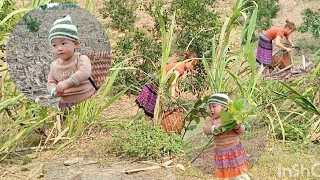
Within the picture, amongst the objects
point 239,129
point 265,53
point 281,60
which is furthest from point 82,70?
point 281,60

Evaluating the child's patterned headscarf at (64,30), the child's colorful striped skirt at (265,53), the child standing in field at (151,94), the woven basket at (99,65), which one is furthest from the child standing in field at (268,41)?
the child's patterned headscarf at (64,30)

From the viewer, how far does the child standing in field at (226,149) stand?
190 cm

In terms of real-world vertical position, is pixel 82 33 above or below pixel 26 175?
above

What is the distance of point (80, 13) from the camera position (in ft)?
6.86

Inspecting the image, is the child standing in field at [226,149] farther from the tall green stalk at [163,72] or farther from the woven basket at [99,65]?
the tall green stalk at [163,72]

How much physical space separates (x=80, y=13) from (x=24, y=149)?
7.59 feet

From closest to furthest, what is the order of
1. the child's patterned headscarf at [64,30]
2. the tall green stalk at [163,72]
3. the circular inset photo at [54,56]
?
the child's patterned headscarf at [64,30], the circular inset photo at [54,56], the tall green stalk at [163,72]

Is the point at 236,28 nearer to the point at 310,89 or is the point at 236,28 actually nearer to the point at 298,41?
the point at 298,41

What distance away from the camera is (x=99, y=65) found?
2.13 m

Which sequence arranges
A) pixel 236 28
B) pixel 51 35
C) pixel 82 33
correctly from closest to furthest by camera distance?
pixel 51 35
pixel 82 33
pixel 236 28

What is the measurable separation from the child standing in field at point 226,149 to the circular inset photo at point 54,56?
0.54 meters

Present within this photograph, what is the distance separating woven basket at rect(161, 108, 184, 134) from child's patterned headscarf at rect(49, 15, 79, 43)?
213cm

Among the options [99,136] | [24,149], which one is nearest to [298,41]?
[99,136]

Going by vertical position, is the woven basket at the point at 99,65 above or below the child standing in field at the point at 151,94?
above
